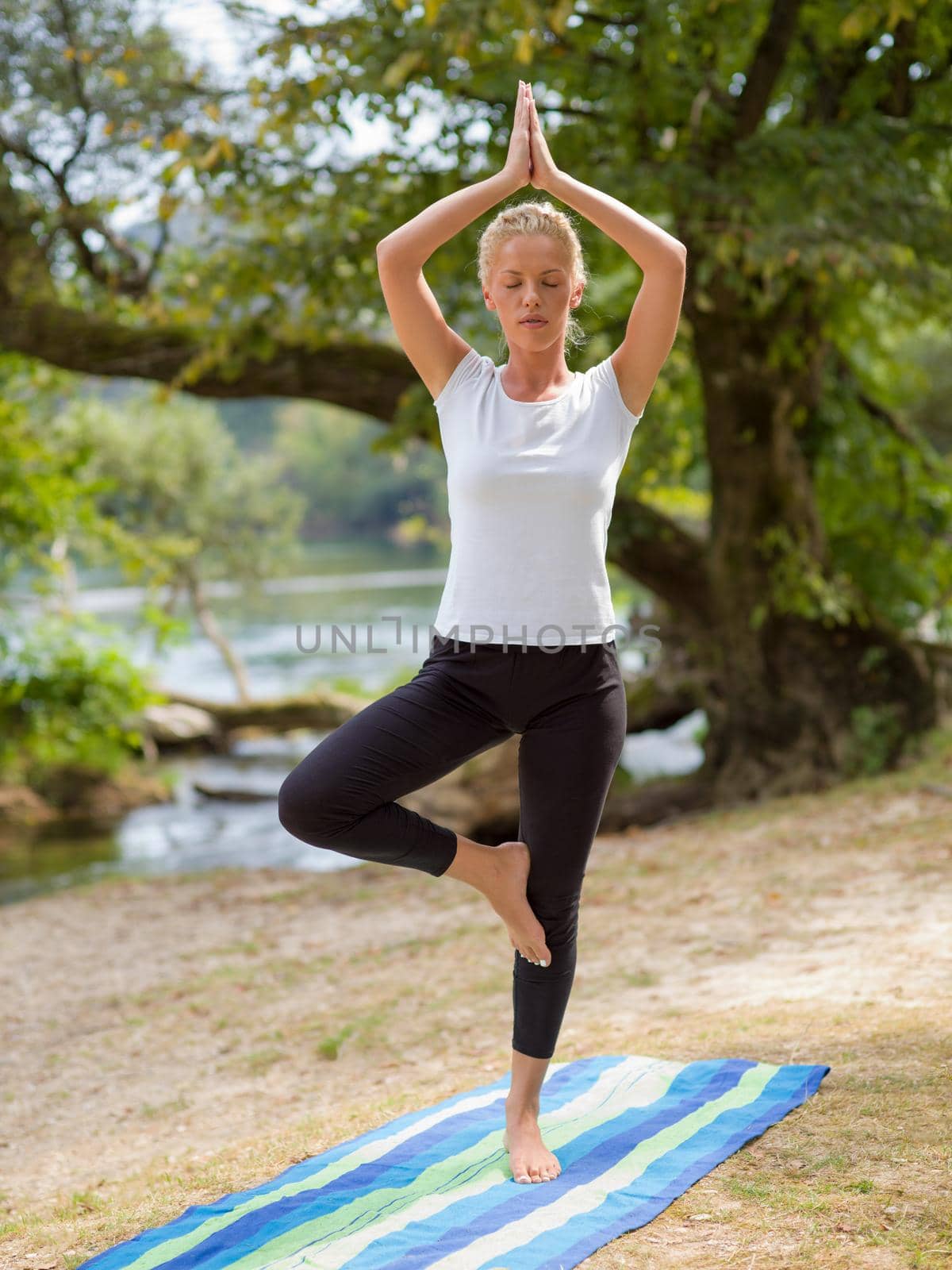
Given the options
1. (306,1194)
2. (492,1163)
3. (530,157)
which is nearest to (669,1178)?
(492,1163)

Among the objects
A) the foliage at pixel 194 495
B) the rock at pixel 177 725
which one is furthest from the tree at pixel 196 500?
the rock at pixel 177 725

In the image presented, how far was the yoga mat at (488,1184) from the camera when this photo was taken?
8.01 feet

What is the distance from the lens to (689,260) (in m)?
7.09

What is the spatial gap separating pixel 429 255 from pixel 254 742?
14942mm

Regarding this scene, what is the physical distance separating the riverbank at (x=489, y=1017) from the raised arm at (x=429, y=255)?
1.92 meters

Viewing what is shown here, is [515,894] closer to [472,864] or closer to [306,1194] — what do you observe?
[472,864]

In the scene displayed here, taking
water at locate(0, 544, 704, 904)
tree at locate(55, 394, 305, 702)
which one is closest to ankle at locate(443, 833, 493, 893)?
water at locate(0, 544, 704, 904)

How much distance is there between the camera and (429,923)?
611 cm

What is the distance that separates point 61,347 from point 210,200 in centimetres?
153

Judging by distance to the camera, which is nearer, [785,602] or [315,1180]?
[315,1180]

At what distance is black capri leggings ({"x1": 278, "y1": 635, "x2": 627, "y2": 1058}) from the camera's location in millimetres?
2482

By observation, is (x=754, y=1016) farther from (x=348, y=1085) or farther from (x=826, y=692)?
(x=826, y=692)

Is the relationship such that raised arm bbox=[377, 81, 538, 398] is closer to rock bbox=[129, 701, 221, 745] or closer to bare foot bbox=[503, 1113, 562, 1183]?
bare foot bbox=[503, 1113, 562, 1183]

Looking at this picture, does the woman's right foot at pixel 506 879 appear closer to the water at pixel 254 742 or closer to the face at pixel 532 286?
the face at pixel 532 286
